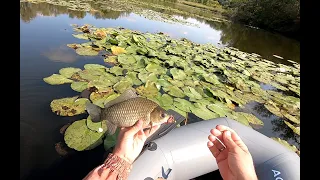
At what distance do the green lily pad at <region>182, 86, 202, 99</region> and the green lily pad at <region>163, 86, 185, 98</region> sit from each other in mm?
87

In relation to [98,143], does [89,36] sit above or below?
above

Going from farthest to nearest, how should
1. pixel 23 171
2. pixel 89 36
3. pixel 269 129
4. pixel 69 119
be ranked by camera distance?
pixel 89 36 → pixel 269 129 → pixel 69 119 → pixel 23 171

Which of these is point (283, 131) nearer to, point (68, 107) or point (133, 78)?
point (133, 78)

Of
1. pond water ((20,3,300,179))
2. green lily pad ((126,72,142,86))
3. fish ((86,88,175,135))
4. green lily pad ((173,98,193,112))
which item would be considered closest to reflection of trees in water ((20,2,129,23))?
pond water ((20,3,300,179))

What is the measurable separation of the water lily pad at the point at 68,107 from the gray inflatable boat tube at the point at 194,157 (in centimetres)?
122

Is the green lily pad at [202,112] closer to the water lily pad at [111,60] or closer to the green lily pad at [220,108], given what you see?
the green lily pad at [220,108]

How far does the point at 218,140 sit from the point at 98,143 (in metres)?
1.45

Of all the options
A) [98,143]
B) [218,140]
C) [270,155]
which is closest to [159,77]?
[98,143]

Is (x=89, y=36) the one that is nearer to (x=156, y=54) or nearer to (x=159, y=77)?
(x=156, y=54)

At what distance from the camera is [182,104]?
10.4 feet

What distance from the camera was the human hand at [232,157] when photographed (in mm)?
1193
